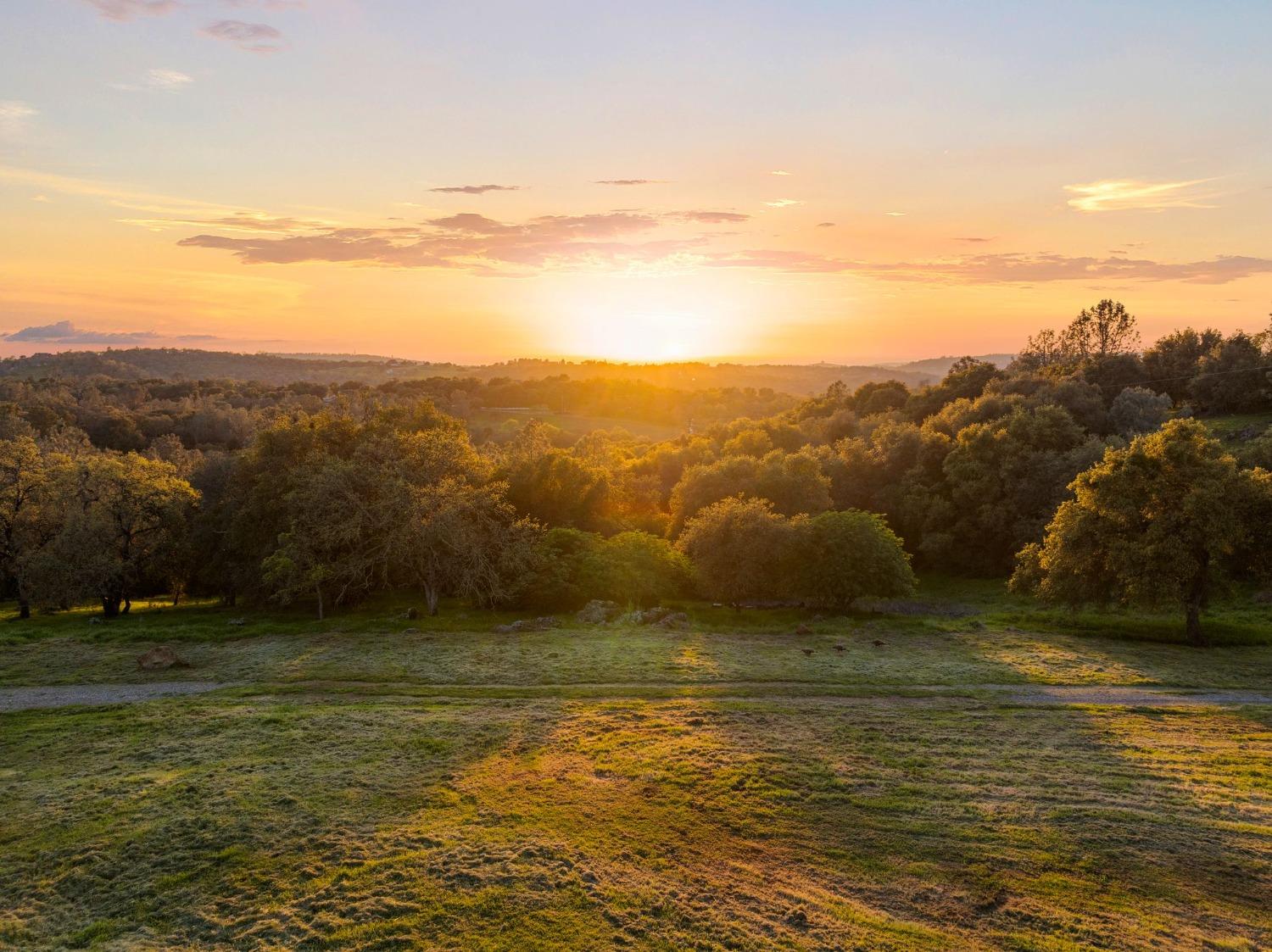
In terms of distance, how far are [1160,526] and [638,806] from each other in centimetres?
2697

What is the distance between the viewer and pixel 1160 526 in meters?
33.0

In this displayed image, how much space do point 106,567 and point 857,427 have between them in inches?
2577

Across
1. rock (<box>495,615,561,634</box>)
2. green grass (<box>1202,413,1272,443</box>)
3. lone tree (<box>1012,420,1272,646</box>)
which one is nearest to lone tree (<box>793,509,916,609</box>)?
lone tree (<box>1012,420,1272,646</box>)

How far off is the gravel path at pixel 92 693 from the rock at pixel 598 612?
17.1 metres

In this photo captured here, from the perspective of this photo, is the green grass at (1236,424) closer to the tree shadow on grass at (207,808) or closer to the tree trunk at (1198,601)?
the tree trunk at (1198,601)

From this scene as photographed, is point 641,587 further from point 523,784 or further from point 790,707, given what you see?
point 523,784

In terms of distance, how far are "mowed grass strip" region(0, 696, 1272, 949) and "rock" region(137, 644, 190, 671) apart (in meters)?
5.55

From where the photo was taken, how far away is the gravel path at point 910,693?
27281mm

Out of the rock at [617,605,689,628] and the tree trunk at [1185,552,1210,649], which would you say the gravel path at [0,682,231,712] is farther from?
the tree trunk at [1185,552,1210,649]

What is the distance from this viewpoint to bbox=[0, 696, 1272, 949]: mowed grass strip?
47.1 feet

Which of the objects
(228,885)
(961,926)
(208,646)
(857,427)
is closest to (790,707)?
(961,926)

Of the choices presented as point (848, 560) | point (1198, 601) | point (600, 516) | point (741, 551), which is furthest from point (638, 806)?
point (600, 516)

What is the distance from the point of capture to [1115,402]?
212 ft

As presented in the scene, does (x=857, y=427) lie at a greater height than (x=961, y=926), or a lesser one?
greater
